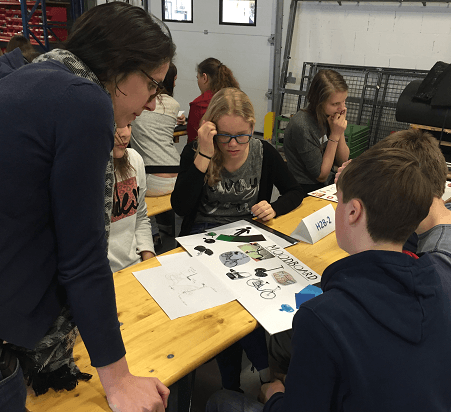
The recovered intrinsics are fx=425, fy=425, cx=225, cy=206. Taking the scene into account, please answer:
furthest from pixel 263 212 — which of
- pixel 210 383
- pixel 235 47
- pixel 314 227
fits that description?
pixel 235 47

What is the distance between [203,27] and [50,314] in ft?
20.8

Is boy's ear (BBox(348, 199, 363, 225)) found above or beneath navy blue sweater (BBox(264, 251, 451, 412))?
above

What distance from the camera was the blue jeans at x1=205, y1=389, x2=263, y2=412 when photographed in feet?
4.15

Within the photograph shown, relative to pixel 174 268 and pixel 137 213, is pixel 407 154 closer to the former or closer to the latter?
pixel 174 268

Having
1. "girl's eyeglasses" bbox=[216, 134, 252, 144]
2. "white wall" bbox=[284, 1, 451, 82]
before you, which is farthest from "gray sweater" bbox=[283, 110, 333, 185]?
"white wall" bbox=[284, 1, 451, 82]

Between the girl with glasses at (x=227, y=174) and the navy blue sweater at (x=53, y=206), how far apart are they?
1.20m

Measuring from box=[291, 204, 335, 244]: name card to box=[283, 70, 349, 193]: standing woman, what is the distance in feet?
3.11

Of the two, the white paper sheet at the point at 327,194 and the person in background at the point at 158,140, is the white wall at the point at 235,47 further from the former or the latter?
the white paper sheet at the point at 327,194

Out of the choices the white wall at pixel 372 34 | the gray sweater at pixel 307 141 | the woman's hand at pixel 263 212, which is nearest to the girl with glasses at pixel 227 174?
the woman's hand at pixel 263 212

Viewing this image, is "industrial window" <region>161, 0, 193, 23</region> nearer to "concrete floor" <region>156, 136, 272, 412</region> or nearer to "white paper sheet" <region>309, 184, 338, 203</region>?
"white paper sheet" <region>309, 184, 338, 203</region>

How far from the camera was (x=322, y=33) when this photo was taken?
5.36 metres

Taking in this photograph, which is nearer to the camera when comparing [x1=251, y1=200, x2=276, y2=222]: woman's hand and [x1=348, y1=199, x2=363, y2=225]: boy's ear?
[x1=348, y1=199, x2=363, y2=225]: boy's ear

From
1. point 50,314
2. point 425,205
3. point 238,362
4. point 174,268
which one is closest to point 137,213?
point 174,268

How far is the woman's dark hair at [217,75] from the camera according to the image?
12.7 feet
